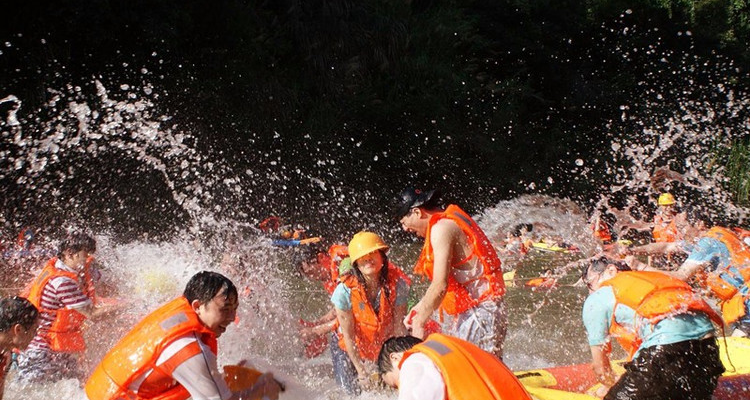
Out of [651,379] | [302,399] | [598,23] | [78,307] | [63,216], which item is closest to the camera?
[651,379]

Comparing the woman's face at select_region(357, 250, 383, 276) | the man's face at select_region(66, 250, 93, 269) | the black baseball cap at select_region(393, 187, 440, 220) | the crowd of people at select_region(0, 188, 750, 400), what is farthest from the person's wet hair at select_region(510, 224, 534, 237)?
the man's face at select_region(66, 250, 93, 269)

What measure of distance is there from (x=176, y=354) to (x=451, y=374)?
110 cm

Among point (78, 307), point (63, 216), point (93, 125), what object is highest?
point (78, 307)

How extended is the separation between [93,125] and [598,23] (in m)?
18.9

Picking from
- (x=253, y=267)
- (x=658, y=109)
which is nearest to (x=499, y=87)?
(x=658, y=109)

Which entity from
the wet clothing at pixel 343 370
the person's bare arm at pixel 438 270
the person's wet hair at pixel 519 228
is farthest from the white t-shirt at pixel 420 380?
the person's wet hair at pixel 519 228

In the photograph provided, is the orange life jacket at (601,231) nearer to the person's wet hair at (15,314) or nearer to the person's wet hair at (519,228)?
the person's wet hair at (519,228)

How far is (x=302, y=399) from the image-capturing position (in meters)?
3.82

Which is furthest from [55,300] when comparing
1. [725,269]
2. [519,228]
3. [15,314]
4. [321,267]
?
[519,228]

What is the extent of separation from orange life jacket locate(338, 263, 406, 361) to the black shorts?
5.22 feet

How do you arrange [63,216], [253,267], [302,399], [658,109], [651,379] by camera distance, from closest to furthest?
[651,379] → [302,399] → [253,267] → [63,216] → [658,109]

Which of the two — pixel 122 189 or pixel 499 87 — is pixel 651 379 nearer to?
pixel 122 189

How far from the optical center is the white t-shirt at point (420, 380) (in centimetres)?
253

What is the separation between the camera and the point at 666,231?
820 centimetres
